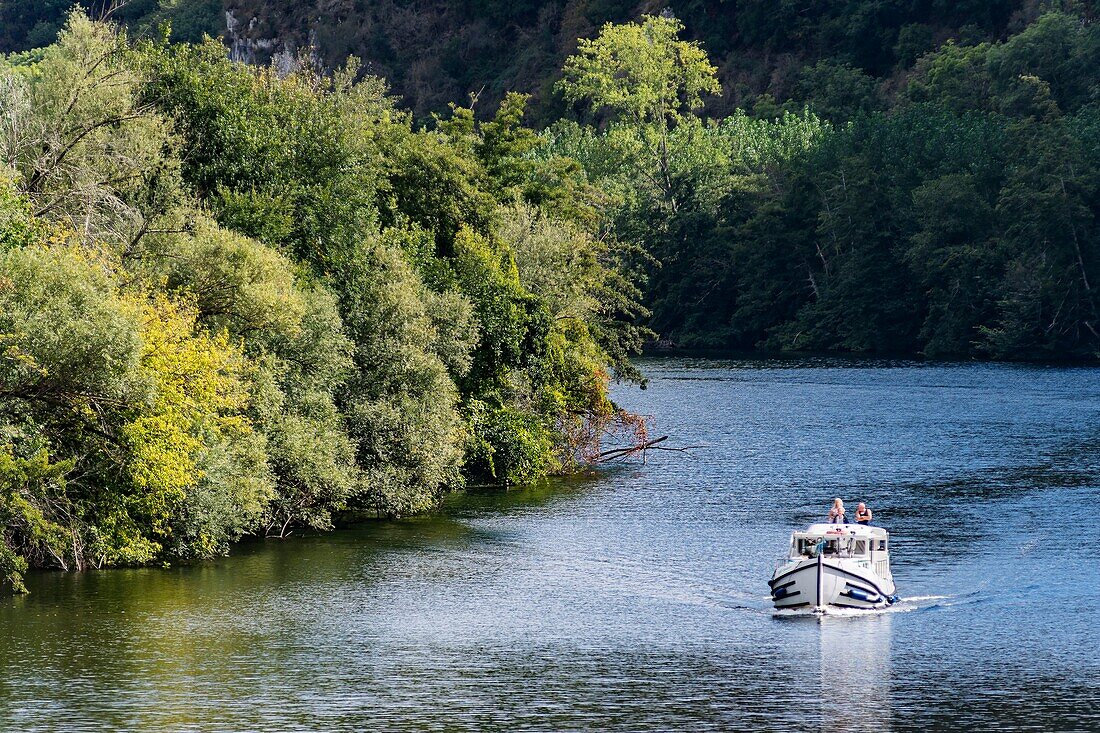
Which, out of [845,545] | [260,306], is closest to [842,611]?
[845,545]

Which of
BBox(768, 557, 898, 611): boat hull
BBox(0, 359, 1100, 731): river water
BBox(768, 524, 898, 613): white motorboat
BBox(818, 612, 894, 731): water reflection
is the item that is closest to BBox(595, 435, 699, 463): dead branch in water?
BBox(0, 359, 1100, 731): river water

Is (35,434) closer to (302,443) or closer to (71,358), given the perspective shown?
(71,358)

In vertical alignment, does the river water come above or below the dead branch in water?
below

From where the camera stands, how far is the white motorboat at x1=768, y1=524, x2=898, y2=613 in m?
48.1

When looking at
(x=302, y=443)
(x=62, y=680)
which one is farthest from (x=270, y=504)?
(x=62, y=680)

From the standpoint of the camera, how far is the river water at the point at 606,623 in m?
37.6

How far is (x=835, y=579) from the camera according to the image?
48344 millimetres

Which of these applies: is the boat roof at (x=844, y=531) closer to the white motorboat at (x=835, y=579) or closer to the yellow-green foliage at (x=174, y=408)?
the white motorboat at (x=835, y=579)

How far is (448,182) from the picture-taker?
77.0 metres

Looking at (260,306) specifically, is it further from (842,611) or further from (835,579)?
(842,611)

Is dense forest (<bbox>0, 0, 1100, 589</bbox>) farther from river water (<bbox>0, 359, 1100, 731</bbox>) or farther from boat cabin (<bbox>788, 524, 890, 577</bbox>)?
boat cabin (<bbox>788, 524, 890, 577</bbox>)

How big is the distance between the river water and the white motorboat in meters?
0.75

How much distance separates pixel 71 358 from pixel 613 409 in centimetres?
3827

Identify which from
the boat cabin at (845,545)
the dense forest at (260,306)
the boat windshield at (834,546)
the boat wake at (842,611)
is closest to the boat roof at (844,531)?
the boat cabin at (845,545)
